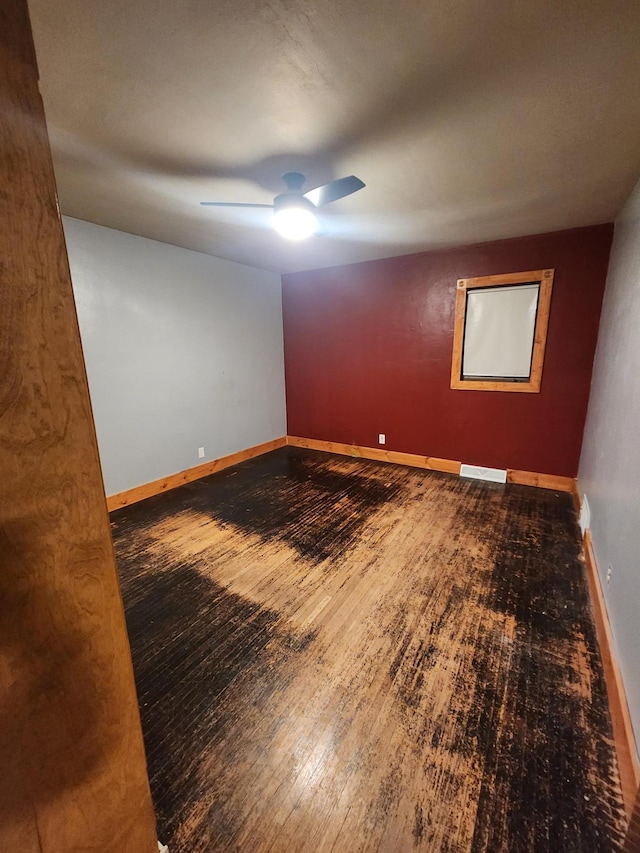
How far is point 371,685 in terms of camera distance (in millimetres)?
1542

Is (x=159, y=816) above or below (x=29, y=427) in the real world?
below

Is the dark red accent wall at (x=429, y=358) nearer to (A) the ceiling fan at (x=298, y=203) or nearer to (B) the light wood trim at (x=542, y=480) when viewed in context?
(B) the light wood trim at (x=542, y=480)

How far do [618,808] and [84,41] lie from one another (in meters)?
3.13

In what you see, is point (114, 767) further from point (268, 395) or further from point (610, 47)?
point (268, 395)

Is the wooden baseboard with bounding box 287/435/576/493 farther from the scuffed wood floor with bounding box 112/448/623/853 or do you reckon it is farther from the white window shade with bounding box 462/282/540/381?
the white window shade with bounding box 462/282/540/381

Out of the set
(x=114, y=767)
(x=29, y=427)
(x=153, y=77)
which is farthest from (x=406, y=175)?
(x=114, y=767)

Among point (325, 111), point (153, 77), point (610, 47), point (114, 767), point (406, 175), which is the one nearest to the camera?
point (114, 767)

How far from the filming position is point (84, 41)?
3.97 feet

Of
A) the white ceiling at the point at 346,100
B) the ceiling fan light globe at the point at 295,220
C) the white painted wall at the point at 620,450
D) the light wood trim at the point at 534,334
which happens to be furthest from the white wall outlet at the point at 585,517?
the ceiling fan light globe at the point at 295,220

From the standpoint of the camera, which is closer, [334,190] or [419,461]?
[334,190]

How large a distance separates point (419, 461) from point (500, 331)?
1711 mm

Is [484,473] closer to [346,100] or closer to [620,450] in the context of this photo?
[620,450]

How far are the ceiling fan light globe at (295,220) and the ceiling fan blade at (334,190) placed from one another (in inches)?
3.4

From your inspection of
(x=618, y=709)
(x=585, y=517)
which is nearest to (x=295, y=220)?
(x=618, y=709)
